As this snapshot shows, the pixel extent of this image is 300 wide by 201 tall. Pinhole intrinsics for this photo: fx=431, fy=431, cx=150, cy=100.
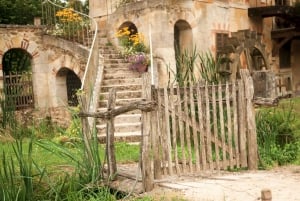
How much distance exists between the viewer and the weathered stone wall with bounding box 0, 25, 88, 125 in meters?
13.7

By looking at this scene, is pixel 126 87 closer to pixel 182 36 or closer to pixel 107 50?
pixel 107 50

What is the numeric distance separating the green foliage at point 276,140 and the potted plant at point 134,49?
4.32 metres

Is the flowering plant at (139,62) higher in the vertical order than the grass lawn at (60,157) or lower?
higher

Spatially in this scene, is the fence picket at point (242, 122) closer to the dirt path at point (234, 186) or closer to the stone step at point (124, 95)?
the dirt path at point (234, 186)

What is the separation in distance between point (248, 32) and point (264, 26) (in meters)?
3.14

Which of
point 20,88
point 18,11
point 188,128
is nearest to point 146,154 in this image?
point 188,128

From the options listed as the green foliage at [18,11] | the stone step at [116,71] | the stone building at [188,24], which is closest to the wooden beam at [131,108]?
the stone step at [116,71]

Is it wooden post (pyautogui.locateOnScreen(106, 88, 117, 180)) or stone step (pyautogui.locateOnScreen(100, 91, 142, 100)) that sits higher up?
stone step (pyautogui.locateOnScreen(100, 91, 142, 100))

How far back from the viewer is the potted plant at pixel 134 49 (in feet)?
37.6

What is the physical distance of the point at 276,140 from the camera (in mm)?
7594

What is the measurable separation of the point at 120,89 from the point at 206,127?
4.80m

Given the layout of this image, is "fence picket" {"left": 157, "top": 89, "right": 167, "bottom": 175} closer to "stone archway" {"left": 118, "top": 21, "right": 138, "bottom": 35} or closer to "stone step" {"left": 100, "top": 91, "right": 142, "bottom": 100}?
"stone step" {"left": 100, "top": 91, "right": 142, "bottom": 100}

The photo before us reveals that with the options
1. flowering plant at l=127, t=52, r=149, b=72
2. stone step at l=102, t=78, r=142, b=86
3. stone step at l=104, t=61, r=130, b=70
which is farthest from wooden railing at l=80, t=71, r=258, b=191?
stone step at l=104, t=61, r=130, b=70

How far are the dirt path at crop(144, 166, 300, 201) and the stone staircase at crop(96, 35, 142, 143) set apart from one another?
3.54 meters
